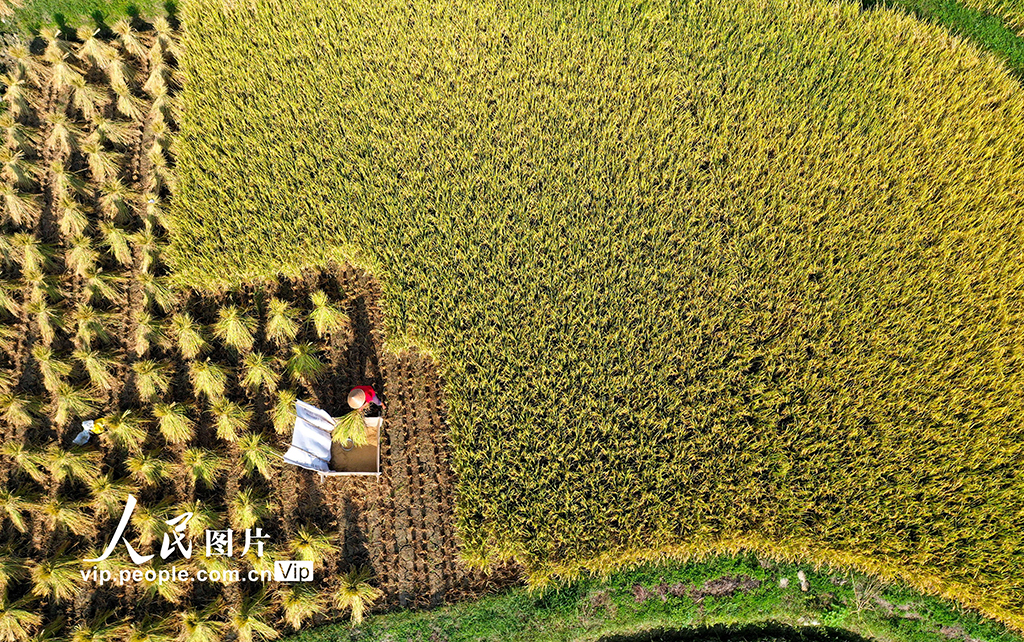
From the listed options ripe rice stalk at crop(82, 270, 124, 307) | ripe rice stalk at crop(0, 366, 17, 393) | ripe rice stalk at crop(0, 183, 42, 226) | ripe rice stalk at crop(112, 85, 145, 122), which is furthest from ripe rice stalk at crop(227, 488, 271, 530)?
ripe rice stalk at crop(112, 85, 145, 122)

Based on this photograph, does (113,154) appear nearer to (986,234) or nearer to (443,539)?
(443,539)

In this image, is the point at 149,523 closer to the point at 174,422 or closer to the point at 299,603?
the point at 174,422

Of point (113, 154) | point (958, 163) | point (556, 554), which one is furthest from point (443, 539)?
point (958, 163)

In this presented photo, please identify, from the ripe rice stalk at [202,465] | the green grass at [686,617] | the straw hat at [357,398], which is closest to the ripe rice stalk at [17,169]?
the ripe rice stalk at [202,465]

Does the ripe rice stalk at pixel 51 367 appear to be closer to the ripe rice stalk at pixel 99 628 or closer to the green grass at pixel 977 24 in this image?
the ripe rice stalk at pixel 99 628

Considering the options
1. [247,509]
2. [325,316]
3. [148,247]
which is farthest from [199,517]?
[148,247]
